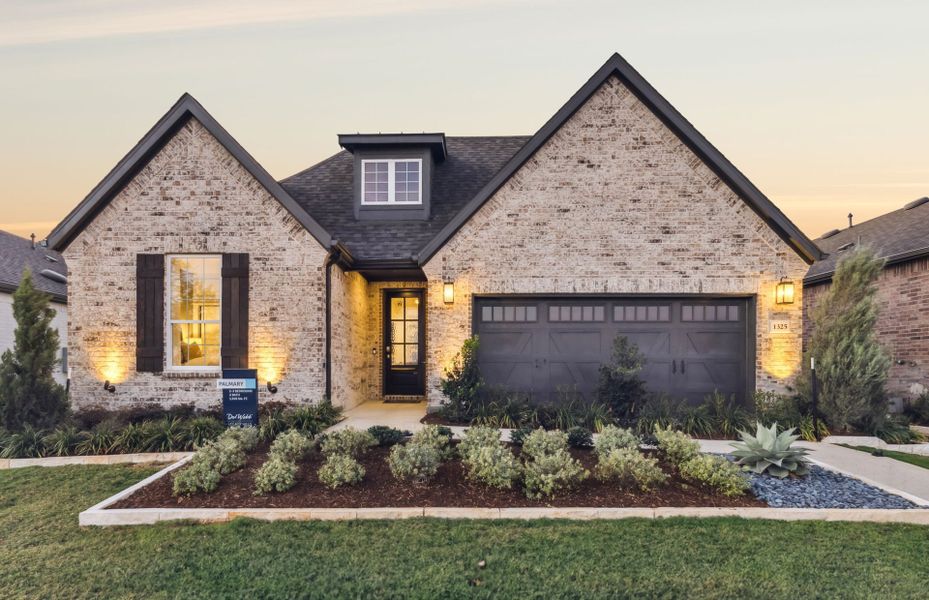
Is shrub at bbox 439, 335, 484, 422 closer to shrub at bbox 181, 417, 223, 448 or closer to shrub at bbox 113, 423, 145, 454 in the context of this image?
shrub at bbox 181, 417, 223, 448

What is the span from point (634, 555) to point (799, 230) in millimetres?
7972

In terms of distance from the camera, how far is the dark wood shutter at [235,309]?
9.27 metres

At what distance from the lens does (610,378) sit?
8578 millimetres

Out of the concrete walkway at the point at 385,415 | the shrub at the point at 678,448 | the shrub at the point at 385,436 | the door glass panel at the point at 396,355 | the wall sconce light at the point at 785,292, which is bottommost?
the concrete walkway at the point at 385,415

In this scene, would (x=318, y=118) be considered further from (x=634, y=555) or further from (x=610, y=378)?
(x=634, y=555)

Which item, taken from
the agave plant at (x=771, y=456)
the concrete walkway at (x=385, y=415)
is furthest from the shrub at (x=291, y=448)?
the agave plant at (x=771, y=456)

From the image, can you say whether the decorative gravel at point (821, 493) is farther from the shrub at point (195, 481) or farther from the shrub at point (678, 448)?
the shrub at point (195, 481)

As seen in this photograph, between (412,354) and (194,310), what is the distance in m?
4.91

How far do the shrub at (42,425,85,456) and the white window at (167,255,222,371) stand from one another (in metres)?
2.09

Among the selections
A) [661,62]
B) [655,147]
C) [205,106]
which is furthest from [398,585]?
[661,62]

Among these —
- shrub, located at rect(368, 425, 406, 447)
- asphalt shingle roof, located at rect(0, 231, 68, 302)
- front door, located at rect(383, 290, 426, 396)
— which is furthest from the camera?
asphalt shingle roof, located at rect(0, 231, 68, 302)

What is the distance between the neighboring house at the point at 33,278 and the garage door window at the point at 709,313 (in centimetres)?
1568

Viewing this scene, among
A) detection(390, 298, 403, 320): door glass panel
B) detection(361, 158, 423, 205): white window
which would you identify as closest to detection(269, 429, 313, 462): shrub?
detection(390, 298, 403, 320): door glass panel

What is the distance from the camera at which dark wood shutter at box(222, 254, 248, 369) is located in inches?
365
